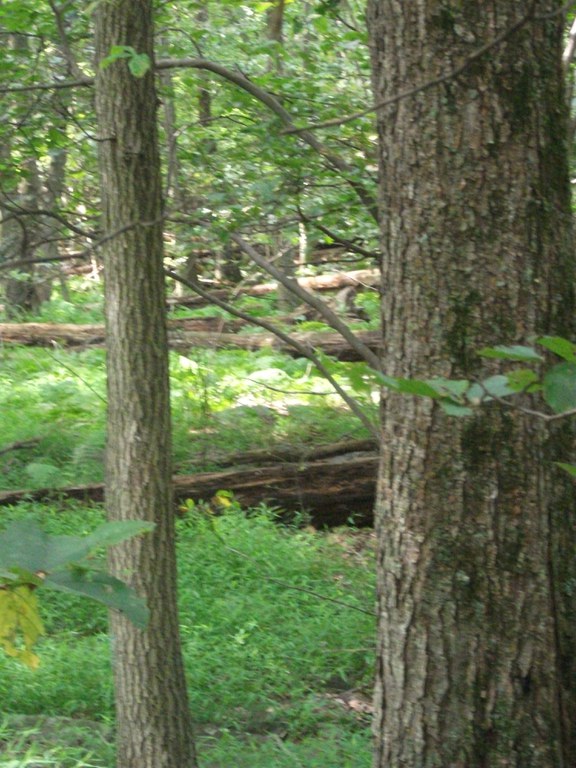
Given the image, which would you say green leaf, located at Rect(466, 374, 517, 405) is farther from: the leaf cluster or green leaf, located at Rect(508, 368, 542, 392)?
the leaf cluster

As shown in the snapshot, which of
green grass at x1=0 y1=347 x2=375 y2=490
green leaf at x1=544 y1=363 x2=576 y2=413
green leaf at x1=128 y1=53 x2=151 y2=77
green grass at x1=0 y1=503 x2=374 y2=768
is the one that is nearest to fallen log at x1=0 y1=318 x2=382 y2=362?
green grass at x1=0 y1=347 x2=375 y2=490

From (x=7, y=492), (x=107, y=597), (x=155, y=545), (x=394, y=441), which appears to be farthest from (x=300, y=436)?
(x=107, y=597)

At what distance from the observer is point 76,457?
790 cm

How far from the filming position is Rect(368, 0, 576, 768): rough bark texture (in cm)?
224

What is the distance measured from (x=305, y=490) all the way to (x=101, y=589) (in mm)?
6647

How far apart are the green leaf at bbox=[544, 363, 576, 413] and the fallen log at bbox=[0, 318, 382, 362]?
8587 millimetres

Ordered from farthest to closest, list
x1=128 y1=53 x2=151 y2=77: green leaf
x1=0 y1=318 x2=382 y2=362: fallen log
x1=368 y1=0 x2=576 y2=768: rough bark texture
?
x1=0 y1=318 x2=382 y2=362: fallen log → x1=128 y1=53 x2=151 y2=77: green leaf → x1=368 y1=0 x2=576 y2=768: rough bark texture

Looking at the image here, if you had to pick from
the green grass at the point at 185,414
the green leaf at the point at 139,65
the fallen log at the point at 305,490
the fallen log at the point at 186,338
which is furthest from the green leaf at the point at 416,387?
the fallen log at the point at 186,338

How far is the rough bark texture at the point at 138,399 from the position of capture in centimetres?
402

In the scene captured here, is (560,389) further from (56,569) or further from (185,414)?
→ (185,414)

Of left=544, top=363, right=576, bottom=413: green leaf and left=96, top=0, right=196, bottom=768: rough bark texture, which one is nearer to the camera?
left=544, top=363, right=576, bottom=413: green leaf

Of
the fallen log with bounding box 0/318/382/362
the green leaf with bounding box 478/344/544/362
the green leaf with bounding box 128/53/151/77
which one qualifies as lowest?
the fallen log with bounding box 0/318/382/362

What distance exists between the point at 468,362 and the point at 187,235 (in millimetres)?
3265

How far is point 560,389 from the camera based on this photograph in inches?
47.3
